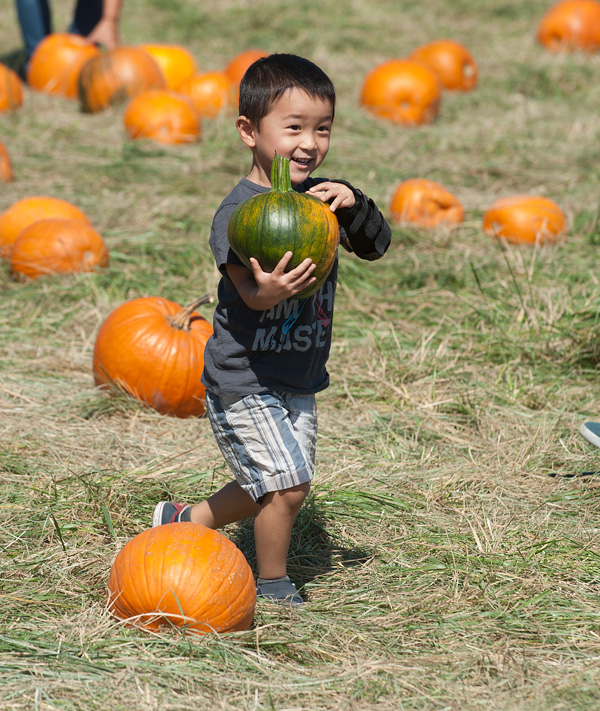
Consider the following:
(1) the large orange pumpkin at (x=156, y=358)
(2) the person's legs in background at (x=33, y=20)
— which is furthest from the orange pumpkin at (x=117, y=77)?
(1) the large orange pumpkin at (x=156, y=358)

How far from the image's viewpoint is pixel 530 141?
357 inches

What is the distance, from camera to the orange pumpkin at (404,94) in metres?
9.59

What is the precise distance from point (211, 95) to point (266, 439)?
725 centimetres

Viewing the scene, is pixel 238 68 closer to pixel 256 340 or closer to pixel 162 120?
pixel 162 120

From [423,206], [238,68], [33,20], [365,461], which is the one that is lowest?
[365,461]

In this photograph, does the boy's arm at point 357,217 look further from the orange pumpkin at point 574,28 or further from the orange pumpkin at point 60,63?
the orange pumpkin at point 574,28

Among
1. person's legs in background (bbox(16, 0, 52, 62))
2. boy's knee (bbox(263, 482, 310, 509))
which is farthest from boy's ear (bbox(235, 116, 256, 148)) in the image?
person's legs in background (bbox(16, 0, 52, 62))

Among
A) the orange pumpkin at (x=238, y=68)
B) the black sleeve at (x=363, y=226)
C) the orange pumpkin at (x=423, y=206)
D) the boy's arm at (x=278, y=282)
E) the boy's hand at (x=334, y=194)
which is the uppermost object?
the orange pumpkin at (x=238, y=68)

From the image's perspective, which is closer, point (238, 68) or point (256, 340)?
point (256, 340)

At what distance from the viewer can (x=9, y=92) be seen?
9148 millimetres

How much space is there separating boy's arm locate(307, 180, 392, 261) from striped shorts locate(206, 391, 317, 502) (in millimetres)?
578

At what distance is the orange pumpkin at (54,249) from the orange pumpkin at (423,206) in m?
2.31

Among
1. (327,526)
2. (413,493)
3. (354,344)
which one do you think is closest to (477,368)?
(354,344)

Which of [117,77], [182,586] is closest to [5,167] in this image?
[117,77]
